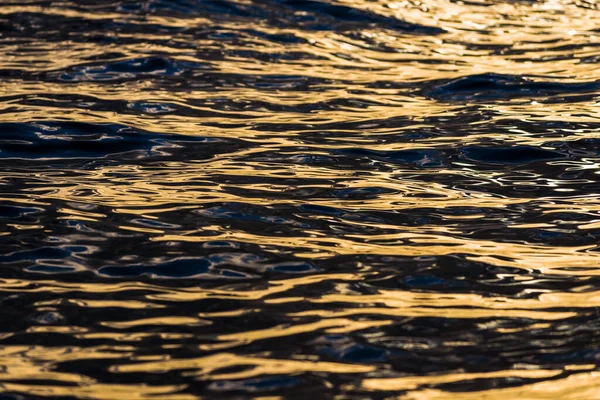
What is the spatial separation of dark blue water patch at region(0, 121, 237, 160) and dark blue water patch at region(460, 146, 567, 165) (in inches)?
Result: 54.1

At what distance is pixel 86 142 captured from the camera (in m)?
5.76

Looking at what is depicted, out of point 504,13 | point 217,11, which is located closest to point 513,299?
point 217,11

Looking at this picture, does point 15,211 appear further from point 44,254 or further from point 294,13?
point 294,13

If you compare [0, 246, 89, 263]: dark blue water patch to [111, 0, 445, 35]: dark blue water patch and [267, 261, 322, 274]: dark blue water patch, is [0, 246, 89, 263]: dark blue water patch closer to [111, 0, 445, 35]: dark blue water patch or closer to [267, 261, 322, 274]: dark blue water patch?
[267, 261, 322, 274]: dark blue water patch

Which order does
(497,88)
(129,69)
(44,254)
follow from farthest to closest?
1. (129,69)
2. (497,88)
3. (44,254)

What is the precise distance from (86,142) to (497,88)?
120 inches

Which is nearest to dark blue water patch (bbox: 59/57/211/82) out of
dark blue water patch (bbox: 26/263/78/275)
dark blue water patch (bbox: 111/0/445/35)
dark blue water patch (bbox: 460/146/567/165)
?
dark blue water patch (bbox: 111/0/445/35)

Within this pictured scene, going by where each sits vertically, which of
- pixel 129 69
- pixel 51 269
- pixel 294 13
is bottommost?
pixel 51 269

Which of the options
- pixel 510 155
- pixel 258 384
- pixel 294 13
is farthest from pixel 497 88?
pixel 258 384

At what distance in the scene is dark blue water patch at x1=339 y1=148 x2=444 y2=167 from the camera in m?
5.56

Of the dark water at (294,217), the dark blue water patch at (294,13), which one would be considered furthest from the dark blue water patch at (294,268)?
the dark blue water patch at (294,13)

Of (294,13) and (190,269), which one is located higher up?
(294,13)

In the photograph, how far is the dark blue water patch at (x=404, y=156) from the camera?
18.2ft

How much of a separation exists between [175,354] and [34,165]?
246 cm
